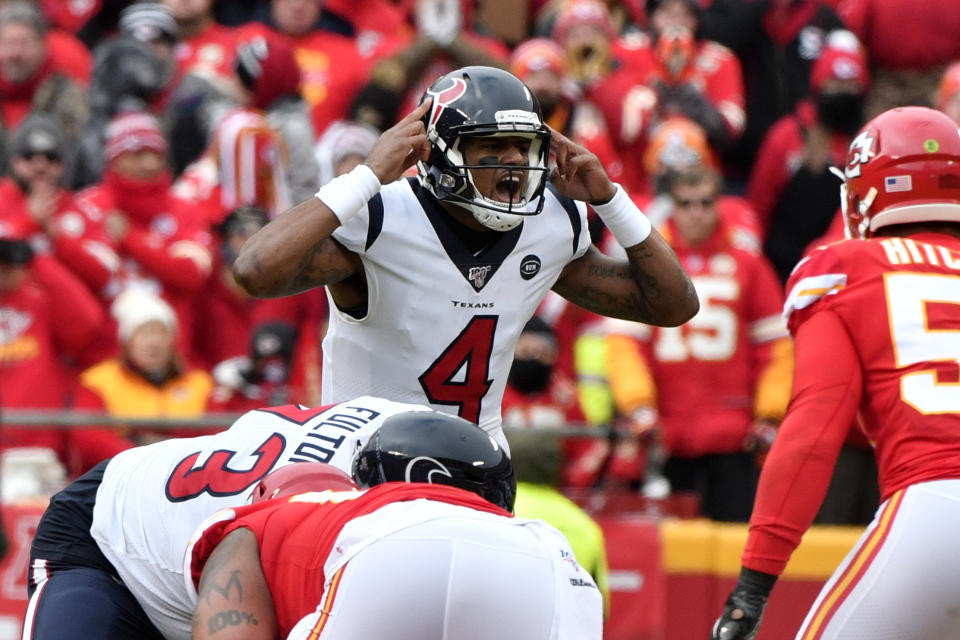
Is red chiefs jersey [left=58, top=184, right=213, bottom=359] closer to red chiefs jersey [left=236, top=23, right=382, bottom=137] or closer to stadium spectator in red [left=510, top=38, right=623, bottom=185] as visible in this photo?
red chiefs jersey [left=236, top=23, right=382, bottom=137]

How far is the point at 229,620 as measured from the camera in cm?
318

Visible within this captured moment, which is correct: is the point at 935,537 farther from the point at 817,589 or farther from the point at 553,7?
the point at 553,7

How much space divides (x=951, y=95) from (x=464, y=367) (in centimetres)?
451

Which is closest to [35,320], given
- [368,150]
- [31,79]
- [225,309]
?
[225,309]

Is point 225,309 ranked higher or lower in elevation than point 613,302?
lower

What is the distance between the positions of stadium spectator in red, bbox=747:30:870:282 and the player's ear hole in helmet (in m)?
5.36

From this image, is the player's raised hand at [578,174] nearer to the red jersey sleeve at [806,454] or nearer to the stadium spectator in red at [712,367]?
the red jersey sleeve at [806,454]

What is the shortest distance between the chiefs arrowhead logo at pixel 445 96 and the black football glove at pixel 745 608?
4.80 ft

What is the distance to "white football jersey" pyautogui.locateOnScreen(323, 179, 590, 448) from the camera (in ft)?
14.7

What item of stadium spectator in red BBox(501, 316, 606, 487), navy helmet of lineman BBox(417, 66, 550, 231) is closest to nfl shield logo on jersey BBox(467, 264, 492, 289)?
navy helmet of lineman BBox(417, 66, 550, 231)

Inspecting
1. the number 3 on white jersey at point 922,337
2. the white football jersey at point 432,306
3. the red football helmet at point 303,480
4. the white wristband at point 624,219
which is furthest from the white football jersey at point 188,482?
the number 3 on white jersey at point 922,337

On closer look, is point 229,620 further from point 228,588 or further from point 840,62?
point 840,62

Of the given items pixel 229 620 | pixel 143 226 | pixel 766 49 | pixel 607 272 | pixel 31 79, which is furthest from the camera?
pixel 766 49

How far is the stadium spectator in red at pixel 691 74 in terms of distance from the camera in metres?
8.99
